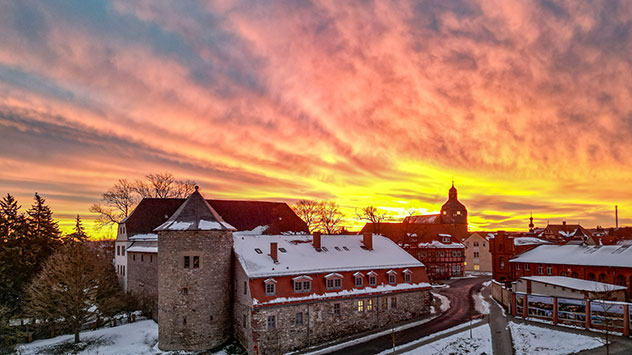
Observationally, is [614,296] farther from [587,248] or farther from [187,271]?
[187,271]

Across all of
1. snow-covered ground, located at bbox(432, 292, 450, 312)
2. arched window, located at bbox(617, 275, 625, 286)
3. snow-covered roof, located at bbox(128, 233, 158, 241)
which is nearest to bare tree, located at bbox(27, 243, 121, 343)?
snow-covered roof, located at bbox(128, 233, 158, 241)

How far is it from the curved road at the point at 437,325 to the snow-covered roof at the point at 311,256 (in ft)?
19.0

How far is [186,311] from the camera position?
95.4 ft

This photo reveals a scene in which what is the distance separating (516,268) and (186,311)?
40094mm

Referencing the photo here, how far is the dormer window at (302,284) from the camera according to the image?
30094 mm

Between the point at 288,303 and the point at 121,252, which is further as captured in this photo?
the point at 121,252

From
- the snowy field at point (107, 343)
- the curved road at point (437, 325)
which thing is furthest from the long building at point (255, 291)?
the snowy field at point (107, 343)

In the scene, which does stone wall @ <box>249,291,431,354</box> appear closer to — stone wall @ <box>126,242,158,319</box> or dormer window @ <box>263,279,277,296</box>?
dormer window @ <box>263,279,277,296</box>

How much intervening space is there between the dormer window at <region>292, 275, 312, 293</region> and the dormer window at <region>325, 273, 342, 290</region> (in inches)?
68.7

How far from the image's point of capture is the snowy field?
98.5 ft

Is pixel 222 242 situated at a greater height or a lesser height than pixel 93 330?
greater

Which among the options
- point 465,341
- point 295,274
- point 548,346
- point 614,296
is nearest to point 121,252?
point 295,274

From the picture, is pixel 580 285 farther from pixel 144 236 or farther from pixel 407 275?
pixel 144 236

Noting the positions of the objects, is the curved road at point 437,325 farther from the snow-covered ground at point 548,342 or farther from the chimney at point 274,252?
the chimney at point 274,252
